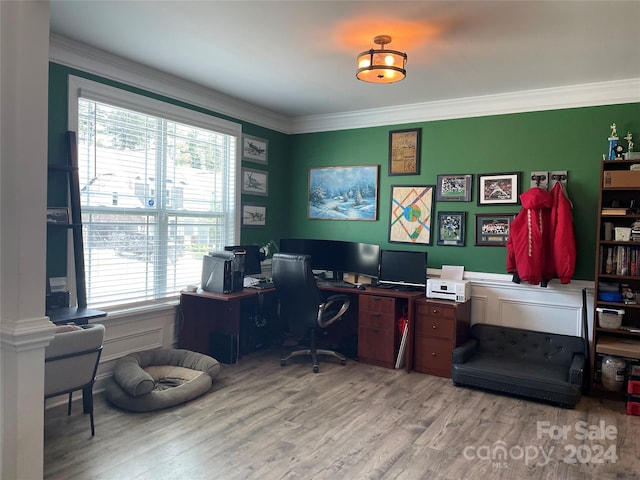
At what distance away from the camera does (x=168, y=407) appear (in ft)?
11.0

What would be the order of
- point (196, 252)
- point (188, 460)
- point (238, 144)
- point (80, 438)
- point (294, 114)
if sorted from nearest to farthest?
point (188, 460), point (80, 438), point (196, 252), point (238, 144), point (294, 114)

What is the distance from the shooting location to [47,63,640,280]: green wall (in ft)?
12.3

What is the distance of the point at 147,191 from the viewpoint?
4.08 m

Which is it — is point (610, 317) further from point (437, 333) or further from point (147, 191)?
point (147, 191)

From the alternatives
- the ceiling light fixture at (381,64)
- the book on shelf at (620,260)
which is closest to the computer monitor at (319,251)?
the ceiling light fixture at (381,64)

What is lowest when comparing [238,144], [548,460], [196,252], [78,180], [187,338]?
[548,460]

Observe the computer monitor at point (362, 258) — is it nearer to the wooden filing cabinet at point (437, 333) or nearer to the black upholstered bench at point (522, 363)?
the wooden filing cabinet at point (437, 333)

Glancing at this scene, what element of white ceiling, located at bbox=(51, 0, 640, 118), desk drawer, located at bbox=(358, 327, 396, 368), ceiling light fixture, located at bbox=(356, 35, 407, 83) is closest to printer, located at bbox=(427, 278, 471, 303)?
desk drawer, located at bbox=(358, 327, 396, 368)

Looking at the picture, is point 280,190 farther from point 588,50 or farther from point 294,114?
point 588,50

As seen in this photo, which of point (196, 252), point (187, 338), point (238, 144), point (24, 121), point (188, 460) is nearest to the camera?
point (24, 121)

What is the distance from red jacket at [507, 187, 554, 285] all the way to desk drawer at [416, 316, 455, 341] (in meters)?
0.78

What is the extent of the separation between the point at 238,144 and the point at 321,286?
1.73 metres

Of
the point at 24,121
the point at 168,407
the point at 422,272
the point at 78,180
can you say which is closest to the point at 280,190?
the point at 422,272

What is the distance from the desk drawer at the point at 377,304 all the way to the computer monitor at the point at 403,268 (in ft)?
1.16
